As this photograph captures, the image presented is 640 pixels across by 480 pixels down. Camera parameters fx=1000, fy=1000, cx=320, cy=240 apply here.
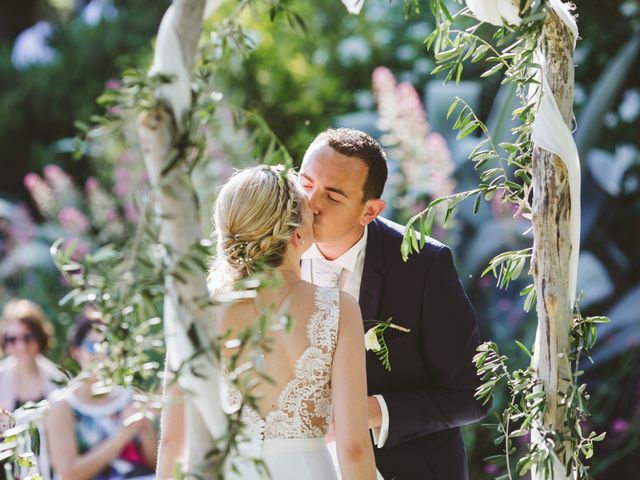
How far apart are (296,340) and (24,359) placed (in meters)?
3.19

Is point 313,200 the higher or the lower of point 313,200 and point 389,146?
the higher

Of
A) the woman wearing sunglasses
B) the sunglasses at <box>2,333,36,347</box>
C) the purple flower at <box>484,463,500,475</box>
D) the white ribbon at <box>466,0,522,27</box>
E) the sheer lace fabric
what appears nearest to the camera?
the white ribbon at <box>466,0,522,27</box>

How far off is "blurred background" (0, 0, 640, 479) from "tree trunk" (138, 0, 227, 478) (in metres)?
3.57

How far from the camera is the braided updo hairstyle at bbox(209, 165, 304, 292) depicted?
2.42 metres

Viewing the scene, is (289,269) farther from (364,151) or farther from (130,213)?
(130,213)

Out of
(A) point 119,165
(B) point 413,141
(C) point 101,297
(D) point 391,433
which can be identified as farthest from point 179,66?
(A) point 119,165

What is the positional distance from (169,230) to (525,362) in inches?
175

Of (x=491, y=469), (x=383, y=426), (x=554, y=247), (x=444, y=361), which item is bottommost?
(x=491, y=469)

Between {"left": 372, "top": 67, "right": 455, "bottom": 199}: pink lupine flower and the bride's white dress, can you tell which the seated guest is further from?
the bride's white dress

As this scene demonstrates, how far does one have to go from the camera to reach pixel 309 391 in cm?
252

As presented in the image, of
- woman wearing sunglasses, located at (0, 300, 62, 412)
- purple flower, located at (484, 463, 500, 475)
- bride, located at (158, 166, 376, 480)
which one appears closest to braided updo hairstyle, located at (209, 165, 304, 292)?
bride, located at (158, 166, 376, 480)

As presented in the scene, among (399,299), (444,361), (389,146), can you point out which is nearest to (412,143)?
(389,146)

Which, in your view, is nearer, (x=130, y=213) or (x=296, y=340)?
(x=296, y=340)

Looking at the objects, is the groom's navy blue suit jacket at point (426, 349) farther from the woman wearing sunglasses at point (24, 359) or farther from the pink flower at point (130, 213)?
the pink flower at point (130, 213)
